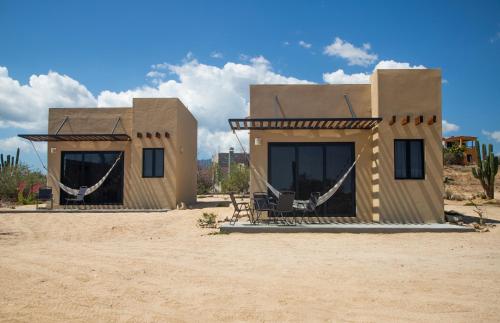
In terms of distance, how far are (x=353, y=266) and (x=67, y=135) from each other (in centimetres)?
1086

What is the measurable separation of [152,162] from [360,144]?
7166mm

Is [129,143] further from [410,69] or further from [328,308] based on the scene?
[328,308]

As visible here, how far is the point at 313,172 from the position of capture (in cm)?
924

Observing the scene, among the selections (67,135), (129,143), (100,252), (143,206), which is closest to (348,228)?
(100,252)

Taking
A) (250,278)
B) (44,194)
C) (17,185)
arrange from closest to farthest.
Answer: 1. (250,278)
2. (44,194)
3. (17,185)

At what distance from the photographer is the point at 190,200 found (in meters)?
16.1

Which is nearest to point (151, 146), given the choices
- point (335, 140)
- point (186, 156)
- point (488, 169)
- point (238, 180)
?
point (186, 156)

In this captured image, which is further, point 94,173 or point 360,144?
point 94,173

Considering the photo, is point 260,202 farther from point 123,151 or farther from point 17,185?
point 17,185

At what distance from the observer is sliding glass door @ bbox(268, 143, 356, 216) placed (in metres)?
9.21

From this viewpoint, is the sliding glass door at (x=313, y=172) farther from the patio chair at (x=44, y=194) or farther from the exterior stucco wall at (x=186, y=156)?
the patio chair at (x=44, y=194)

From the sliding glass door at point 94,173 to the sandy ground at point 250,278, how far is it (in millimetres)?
6225

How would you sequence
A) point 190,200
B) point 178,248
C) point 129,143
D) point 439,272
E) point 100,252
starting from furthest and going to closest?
point 190,200 → point 129,143 → point 178,248 → point 100,252 → point 439,272

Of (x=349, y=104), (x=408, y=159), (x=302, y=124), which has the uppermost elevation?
(x=349, y=104)
